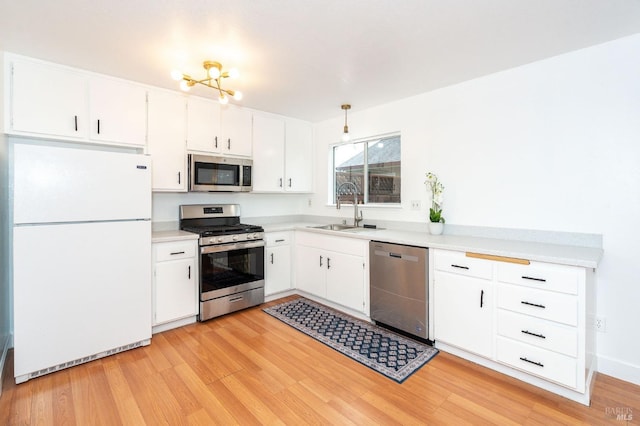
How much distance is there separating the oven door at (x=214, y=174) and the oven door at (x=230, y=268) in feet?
2.24

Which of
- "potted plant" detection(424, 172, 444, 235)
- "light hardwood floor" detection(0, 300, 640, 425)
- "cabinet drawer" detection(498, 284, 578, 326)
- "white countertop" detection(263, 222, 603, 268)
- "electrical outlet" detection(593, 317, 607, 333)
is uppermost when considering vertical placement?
"potted plant" detection(424, 172, 444, 235)

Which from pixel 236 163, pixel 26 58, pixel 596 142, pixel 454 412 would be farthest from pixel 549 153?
pixel 26 58

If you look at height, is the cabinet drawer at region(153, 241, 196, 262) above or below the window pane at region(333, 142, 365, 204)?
below

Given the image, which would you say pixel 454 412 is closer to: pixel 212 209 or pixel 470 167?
pixel 470 167

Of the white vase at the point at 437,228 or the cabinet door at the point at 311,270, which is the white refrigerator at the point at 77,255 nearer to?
the cabinet door at the point at 311,270

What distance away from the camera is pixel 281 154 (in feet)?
13.7

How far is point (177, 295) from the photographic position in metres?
3.02

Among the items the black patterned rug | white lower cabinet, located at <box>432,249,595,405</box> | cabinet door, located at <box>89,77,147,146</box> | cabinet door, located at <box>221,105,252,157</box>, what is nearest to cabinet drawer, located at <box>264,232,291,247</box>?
the black patterned rug

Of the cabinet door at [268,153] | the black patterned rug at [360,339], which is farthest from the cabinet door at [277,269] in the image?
the cabinet door at [268,153]

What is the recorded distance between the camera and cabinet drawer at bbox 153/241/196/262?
291 cm

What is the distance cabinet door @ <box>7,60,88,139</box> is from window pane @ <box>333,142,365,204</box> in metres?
2.88

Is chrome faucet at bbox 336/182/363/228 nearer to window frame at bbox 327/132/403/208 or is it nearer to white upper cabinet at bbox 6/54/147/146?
window frame at bbox 327/132/403/208

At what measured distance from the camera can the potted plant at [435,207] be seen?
9.86 feet

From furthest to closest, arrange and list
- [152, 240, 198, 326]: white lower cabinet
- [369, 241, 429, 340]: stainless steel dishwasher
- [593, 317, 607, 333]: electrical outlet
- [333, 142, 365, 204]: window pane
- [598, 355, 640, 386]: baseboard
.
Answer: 1. [333, 142, 365, 204]: window pane
2. [152, 240, 198, 326]: white lower cabinet
3. [369, 241, 429, 340]: stainless steel dishwasher
4. [593, 317, 607, 333]: electrical outlet
5. [598, 355, 640, 386]: baseboard
